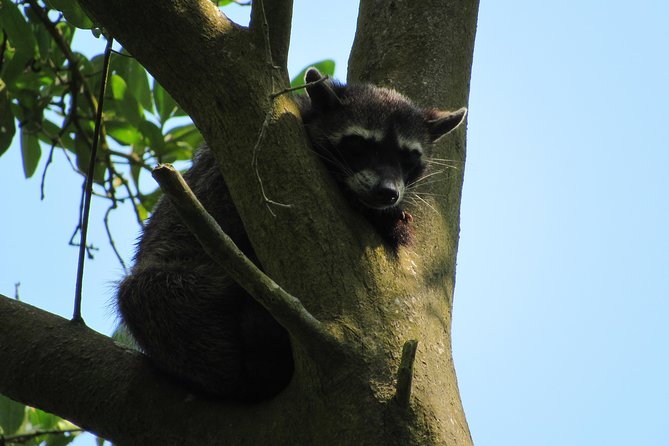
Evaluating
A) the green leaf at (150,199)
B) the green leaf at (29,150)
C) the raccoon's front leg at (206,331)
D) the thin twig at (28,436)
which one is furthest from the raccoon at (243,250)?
the green leaf at (29,150)

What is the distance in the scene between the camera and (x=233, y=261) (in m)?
3.31

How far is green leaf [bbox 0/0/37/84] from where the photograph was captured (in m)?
6.36

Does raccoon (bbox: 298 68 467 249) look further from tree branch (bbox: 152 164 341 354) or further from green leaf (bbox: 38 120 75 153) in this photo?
green leaf (bbox: 38 120 75 153)

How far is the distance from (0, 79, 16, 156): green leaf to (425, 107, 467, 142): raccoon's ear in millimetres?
3577

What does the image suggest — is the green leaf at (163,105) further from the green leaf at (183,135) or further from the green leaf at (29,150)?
the green leaf at (29,150)

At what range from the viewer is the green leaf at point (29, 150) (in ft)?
25.0

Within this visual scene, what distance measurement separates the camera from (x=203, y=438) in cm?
410

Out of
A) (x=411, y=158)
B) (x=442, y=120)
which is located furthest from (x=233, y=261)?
(x=411, y=158)

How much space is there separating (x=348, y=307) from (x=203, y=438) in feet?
3.38

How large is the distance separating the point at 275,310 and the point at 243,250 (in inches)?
73.3

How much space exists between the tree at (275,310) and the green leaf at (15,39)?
2.56m

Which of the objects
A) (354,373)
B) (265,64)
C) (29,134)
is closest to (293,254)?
(354,373)

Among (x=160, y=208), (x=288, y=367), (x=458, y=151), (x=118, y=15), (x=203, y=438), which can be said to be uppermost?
(x=458, y=151)

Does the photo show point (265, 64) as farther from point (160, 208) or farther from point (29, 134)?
point (29, 134)
